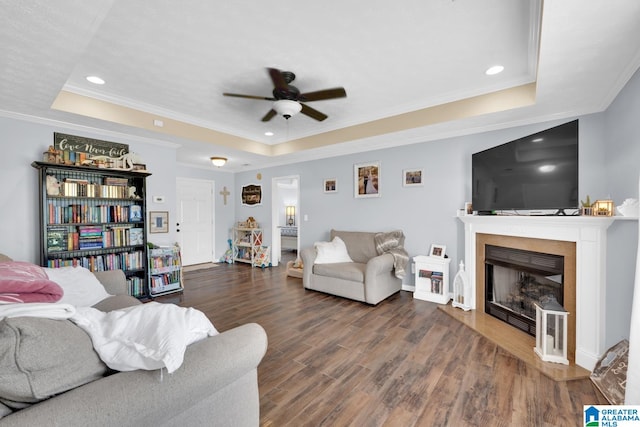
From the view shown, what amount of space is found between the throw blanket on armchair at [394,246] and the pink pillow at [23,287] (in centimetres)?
348

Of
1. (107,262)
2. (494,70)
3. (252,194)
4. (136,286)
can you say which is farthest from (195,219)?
(494,70)

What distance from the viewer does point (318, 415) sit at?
5.49 ft

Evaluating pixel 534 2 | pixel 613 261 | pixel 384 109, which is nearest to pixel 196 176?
→ pixel 384 109

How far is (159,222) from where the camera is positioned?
14.4ft

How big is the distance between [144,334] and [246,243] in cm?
555

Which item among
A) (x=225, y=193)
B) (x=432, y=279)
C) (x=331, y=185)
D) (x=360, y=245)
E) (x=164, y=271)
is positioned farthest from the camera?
(x=225, y=193)

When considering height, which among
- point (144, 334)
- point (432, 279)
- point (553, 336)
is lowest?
point (553, 336)

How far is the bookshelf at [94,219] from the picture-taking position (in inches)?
125

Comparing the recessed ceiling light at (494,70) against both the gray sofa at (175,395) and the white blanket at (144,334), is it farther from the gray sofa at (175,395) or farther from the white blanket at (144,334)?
the white blanket at (144,334)

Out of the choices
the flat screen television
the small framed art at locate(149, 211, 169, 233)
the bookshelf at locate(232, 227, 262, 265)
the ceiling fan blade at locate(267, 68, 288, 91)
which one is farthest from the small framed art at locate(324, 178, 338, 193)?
the small framed art at locate(149, 211, 169, 233)

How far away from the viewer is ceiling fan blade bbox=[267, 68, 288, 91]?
241 cm

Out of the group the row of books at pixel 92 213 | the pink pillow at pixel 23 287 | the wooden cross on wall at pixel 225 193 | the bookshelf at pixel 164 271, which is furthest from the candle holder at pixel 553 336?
the wooden cross on wall at pixel 225 193

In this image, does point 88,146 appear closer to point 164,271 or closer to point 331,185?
point 164,271

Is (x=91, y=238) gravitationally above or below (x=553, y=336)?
above
